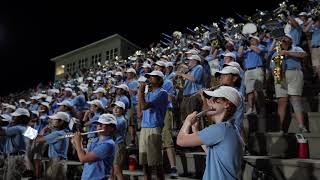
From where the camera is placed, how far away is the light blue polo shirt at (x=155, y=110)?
23.1 ft

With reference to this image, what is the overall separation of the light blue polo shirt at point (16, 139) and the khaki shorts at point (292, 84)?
5.11 metres

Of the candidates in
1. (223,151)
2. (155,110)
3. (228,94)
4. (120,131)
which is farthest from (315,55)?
(223,151)

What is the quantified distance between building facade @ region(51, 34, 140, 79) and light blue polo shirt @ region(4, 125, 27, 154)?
Result: 24.0 metres

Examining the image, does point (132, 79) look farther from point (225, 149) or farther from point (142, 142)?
point (225, 149)

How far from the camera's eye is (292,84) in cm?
732

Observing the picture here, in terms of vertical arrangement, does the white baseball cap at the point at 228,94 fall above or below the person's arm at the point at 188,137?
above

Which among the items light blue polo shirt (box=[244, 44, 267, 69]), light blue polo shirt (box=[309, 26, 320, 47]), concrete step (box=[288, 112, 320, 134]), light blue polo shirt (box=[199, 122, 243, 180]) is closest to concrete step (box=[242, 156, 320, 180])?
concrete step (box=[288, 112, 320, 134])

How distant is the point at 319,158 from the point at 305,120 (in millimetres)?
1191

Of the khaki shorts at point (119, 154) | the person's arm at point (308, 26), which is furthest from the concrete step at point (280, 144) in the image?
the person's arm at point (308, 26)

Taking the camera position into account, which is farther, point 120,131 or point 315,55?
point 315,55

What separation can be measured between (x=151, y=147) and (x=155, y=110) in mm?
726

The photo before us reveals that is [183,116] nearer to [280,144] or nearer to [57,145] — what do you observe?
[280,144]

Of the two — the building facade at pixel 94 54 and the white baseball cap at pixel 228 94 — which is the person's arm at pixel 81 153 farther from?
the building facade at pixel 94 54

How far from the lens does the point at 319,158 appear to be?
5.86 metres
